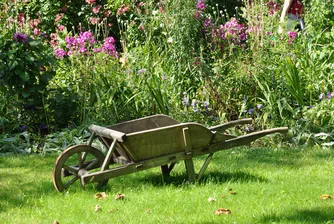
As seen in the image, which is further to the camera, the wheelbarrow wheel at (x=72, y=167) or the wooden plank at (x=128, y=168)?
the wheelbarrow wheel at (x=72, y=167)

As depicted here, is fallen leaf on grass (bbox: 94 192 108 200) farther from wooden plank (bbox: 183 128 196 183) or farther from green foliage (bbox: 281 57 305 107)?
green foliage (bbox: 281 57 305 107)

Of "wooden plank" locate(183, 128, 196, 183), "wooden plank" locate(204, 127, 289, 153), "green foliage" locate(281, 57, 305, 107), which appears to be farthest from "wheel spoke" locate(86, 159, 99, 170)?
"green foliage" locate(281, 57, 305, 107)

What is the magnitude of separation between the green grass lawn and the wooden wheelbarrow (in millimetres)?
164

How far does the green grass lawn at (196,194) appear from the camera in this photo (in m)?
4.54

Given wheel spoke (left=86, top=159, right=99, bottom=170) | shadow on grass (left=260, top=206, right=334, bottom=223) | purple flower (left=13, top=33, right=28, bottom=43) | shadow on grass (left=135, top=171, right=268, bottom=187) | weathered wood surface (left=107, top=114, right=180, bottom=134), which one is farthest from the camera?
purple flower (left=13, top=33, right=28, bottom=43)

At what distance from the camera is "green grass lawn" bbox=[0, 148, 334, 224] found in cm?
454

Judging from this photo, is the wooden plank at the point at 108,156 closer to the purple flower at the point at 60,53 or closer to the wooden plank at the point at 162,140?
the wooden plank at the point at 162,140

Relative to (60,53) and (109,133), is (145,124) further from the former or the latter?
(60,53)

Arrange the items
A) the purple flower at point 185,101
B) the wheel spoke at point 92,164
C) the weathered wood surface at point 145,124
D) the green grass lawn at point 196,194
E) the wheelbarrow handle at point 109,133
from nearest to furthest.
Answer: the green grass lawn at point 196,194
the wheelbarrow handle at point 109,133
the wheel spoke at point 92,164
the weathered wood surface at point 145,124
the purple flower at point 185,101

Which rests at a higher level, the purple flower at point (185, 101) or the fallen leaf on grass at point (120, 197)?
the purple flower at point (185, 101)

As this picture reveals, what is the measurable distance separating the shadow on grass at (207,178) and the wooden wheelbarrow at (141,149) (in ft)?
0.49

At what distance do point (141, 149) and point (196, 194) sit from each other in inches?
21.2

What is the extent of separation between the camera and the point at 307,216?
444 centimetres

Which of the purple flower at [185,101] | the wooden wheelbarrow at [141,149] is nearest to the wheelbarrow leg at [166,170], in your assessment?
the wooden wheelbarrow at [141,149]
